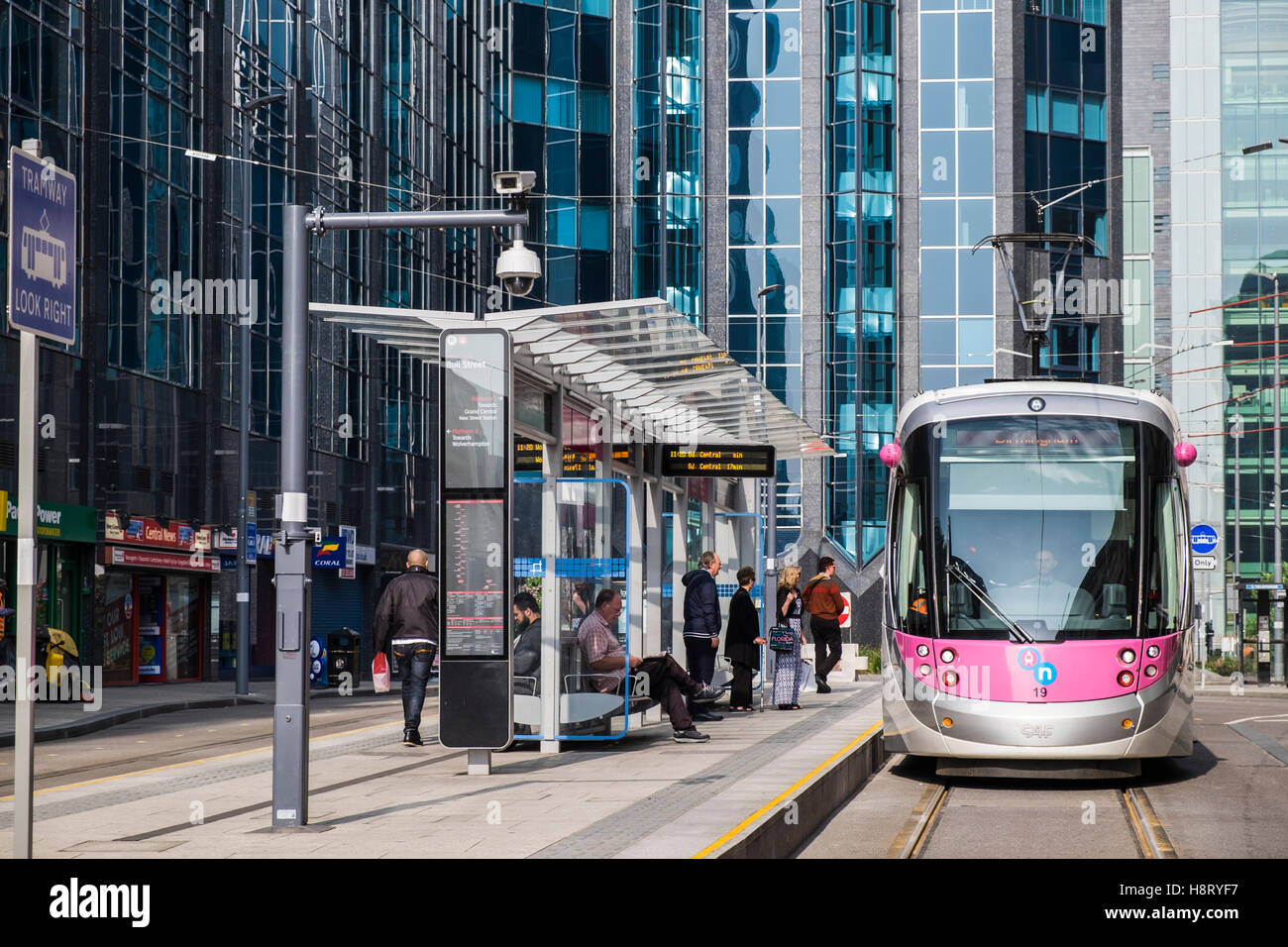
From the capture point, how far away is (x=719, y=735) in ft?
53.8

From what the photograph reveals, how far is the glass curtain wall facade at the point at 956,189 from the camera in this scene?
57031mm

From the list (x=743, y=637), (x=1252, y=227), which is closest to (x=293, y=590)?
(x=743, y=637)

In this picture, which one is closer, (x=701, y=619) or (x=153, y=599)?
(x=701, y=619)

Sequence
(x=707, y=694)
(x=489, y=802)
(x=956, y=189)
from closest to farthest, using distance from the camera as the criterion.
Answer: (x=489, y=802) < (x=707, y=694) < (x=956, y=189)

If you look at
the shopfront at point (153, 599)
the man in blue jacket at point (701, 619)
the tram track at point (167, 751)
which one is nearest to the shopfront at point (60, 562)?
the shopfront at point (153, 599)

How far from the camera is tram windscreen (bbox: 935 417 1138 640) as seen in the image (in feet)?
42.8

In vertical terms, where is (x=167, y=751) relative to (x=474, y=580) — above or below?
below

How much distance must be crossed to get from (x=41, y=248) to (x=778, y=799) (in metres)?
5.29

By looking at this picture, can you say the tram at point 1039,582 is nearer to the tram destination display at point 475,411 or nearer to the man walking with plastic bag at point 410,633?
the tram destination display at point 475,411

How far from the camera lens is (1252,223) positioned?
82.8 metres

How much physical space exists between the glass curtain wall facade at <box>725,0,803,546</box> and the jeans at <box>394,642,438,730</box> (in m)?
41.6

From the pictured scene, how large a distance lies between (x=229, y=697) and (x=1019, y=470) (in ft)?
57.6

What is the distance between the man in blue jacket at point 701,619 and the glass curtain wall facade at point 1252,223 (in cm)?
6738

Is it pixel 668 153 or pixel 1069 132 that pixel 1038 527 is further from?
pixel 1069 132
